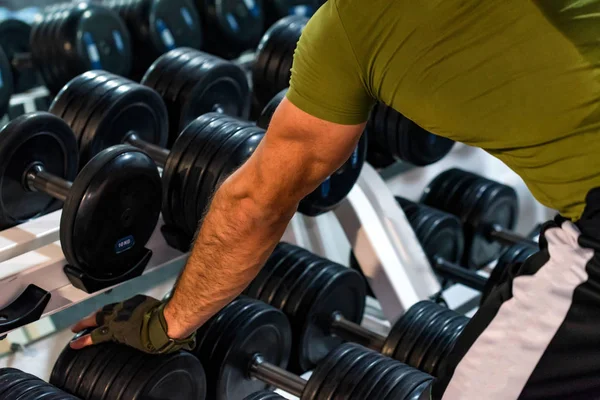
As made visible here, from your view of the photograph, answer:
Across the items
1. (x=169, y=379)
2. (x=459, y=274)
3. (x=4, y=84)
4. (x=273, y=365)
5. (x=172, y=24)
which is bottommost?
(x=459, y=274)

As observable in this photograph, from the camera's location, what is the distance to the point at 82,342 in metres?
1.58

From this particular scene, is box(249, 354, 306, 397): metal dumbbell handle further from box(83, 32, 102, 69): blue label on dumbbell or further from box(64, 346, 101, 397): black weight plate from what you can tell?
box(83, 32, 102, 69): blue label on dumbbell

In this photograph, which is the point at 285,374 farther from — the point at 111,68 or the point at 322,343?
the point at 111,68

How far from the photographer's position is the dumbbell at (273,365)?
155 centimetres

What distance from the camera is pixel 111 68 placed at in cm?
253

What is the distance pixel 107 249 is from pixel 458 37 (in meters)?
0.84

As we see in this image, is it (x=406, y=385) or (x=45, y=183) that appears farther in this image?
(x=45, y=183)

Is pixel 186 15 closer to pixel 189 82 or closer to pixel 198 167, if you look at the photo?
pixel 189 82

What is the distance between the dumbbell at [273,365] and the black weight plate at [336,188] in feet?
0.99

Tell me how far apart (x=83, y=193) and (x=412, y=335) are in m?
0.75

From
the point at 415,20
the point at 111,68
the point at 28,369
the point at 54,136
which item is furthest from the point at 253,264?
the point at 111,68

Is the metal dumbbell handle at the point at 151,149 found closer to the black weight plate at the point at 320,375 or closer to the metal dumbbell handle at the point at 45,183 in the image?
the metal dumbbell handle at the point at 45,183

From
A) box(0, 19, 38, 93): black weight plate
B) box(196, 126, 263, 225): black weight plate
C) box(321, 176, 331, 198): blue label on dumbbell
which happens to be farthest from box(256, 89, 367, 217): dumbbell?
box(0, 19, 38, 93): black weight plate

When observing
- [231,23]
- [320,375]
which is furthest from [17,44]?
[320,375]
